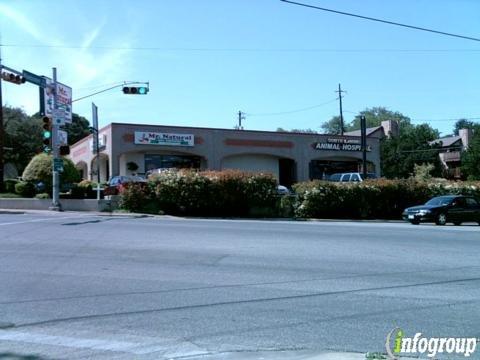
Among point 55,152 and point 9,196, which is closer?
point 55,152

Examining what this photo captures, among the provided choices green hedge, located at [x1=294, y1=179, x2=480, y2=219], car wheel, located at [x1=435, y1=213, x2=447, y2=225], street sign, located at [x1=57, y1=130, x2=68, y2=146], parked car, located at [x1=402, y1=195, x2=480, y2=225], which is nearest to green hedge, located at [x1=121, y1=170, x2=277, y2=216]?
green hedge, located at [x1=294, y1=179, x2=480, y2=219]

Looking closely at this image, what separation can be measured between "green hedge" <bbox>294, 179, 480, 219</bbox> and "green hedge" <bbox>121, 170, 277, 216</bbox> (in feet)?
7.69

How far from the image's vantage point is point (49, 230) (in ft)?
57.8

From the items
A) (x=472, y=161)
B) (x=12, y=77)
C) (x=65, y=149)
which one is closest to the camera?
(x=12, y=77)

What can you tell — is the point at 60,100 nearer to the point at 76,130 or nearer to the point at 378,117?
the point at 76,130

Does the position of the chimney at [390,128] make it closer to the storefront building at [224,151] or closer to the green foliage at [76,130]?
the storefront building at [224,151]

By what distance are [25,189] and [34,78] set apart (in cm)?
924

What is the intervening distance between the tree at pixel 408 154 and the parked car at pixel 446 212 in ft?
157

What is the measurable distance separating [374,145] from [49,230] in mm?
42485

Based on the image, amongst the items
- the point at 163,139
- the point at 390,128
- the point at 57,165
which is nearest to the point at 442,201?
the point at 57,165

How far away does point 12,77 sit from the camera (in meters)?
22.7

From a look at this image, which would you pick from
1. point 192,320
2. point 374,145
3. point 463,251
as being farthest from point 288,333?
point 374,145

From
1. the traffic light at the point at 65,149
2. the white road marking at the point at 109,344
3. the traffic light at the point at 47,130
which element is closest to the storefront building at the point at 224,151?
the traffic light at the point at 65,149

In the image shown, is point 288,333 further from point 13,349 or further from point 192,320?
point 13,349
